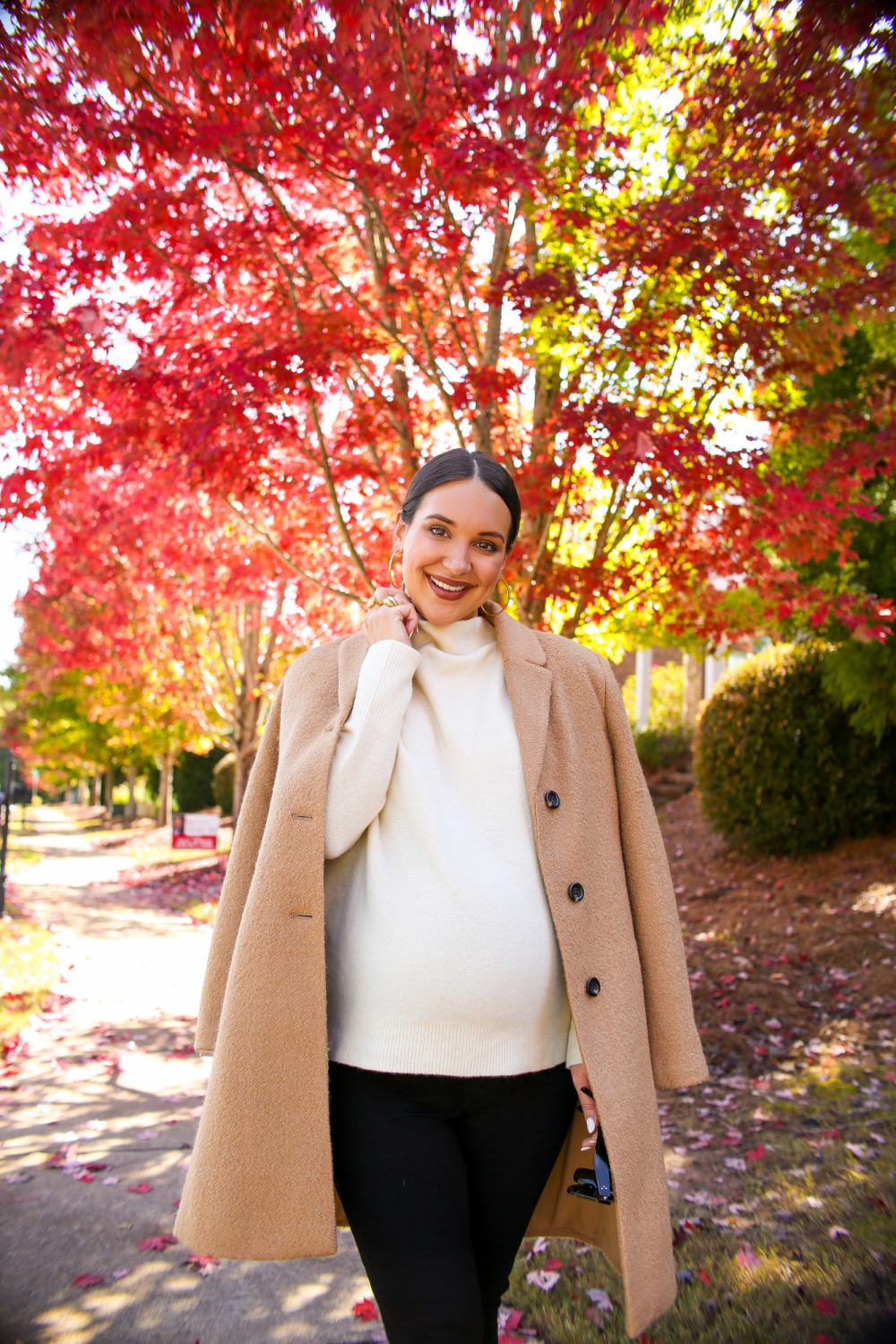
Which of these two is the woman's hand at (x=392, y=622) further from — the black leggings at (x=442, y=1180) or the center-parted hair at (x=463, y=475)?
the black leggings at (x=442, y=1180)

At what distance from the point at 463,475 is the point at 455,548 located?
0.53 ft

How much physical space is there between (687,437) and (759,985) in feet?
13.4

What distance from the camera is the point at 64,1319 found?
298 centimetres

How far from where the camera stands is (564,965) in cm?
187

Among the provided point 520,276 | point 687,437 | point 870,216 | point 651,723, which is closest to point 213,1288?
point 687,437

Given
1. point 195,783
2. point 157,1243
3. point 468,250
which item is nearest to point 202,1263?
point 157,1243

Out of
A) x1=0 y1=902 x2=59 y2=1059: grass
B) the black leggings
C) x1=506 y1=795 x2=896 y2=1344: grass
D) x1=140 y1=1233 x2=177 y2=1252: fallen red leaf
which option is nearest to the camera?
the black leggings

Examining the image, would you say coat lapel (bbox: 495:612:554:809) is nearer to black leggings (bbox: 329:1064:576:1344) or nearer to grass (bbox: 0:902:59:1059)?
black leggings (bbox: 329:1064:576:1344)

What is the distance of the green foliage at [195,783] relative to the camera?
27906mm

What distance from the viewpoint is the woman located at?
5.79 feet

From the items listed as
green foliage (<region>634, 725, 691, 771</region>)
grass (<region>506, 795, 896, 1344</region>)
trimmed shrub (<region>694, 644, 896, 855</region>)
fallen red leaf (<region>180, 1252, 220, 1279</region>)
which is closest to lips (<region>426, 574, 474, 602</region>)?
grass (<region>506, 795, 896, 1344</region>)

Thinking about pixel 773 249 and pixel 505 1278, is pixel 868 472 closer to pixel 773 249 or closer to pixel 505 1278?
pixel 773 249

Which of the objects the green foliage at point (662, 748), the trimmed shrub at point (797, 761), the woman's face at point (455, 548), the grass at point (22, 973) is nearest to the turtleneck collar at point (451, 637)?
the woman's face at point (455, 548)

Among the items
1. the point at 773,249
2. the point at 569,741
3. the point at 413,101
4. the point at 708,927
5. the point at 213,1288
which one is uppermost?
the point at 413,101
